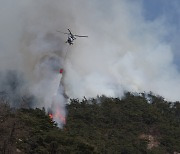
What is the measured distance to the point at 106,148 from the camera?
93.2 meters

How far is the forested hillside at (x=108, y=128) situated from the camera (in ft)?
211

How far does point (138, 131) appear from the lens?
358 ft

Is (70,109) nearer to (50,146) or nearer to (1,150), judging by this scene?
(50,146)

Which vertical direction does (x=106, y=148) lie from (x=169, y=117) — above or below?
below

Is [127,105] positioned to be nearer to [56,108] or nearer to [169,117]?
[169,117]

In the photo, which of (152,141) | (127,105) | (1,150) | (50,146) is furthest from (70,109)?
(1,150)

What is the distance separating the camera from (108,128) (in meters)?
110

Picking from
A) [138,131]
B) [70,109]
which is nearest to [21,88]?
[70,109]

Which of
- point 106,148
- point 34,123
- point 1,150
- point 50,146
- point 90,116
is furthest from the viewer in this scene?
point 90,116

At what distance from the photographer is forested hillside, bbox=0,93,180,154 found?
6419 centimetres

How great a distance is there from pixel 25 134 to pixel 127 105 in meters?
67.8

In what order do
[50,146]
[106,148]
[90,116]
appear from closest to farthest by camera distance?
[50,146]
[106,148]
[90,116]

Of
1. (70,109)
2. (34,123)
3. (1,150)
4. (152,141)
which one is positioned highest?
(70,109)

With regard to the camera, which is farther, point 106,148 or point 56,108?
point 56,108
